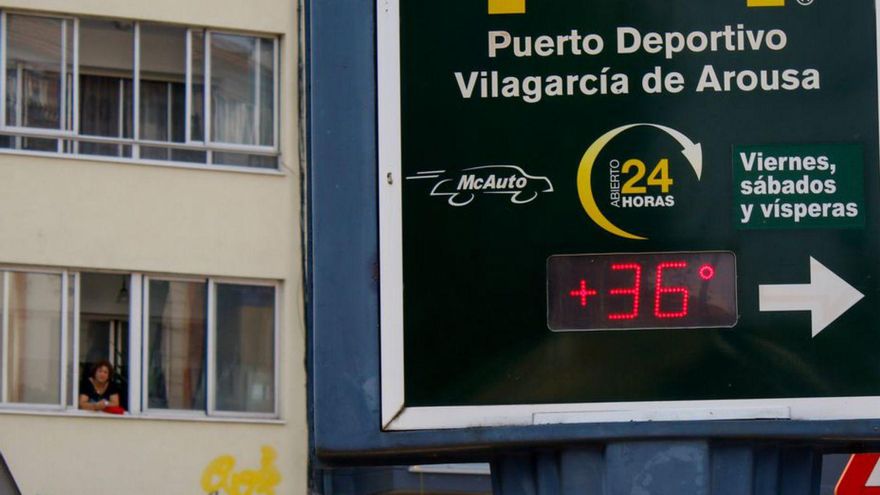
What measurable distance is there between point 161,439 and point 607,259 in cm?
1445

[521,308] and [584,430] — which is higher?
[521,308]

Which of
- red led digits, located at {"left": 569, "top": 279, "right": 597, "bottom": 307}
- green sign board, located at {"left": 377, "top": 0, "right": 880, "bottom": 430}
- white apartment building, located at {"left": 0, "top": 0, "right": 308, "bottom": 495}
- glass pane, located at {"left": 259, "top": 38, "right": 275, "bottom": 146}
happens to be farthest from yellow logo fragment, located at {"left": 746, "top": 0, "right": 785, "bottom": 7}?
glass pane, located at {"left": 259, "top": 38, "right": 275, "bottom": 146}

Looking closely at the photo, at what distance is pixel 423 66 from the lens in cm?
734

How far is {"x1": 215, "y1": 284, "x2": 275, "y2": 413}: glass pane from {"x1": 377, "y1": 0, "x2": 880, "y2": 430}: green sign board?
14.3m

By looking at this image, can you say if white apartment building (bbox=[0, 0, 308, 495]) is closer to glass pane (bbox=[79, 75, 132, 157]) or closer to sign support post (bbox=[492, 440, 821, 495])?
glass pane (bbox=[79, 75, 132, 157])

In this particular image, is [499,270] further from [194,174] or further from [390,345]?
[194,174]

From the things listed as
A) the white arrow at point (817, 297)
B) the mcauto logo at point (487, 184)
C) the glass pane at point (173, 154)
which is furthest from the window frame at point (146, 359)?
the white arrow at point (817, 297)

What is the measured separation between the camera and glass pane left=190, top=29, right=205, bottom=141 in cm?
2148

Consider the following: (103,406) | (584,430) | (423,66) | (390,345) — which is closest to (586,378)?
(584,430)

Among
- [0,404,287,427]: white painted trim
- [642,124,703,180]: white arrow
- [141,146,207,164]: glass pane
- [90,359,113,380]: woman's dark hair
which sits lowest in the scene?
[0,404,287,427]: white painted trim

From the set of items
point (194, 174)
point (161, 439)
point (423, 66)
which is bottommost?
point (161, 439)

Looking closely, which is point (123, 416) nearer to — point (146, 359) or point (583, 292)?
point (146, 359)

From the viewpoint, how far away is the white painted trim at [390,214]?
7.09m

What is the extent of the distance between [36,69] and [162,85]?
1417 mm
